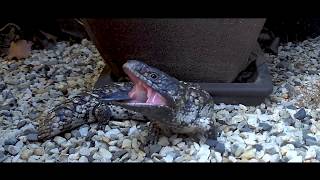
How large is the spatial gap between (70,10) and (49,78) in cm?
221

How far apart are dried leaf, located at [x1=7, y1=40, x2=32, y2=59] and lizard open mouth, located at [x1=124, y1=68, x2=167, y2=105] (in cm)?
140

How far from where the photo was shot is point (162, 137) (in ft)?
6.19

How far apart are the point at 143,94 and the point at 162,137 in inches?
8.0

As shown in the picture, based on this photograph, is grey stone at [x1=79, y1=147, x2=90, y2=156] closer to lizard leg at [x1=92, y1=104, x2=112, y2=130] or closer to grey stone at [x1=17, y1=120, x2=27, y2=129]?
lizard leg at [x1=92, y1=104, x2=112, y2=130]

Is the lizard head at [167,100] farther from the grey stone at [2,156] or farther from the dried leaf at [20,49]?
the dried leaf at [20,49]

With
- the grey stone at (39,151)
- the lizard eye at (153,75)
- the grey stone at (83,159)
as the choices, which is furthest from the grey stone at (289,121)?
the grey stone at (39,151)

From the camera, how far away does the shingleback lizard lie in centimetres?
173

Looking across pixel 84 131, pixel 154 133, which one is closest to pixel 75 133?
pixel 84 131

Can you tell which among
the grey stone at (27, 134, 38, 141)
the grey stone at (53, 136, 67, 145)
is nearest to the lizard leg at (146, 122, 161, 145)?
the grey stone at (53, 136, 67, 145)

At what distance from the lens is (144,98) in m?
1.82

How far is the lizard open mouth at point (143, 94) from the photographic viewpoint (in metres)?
1.75

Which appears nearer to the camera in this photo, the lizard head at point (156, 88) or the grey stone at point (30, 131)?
the lizard head at point (156, 88)
